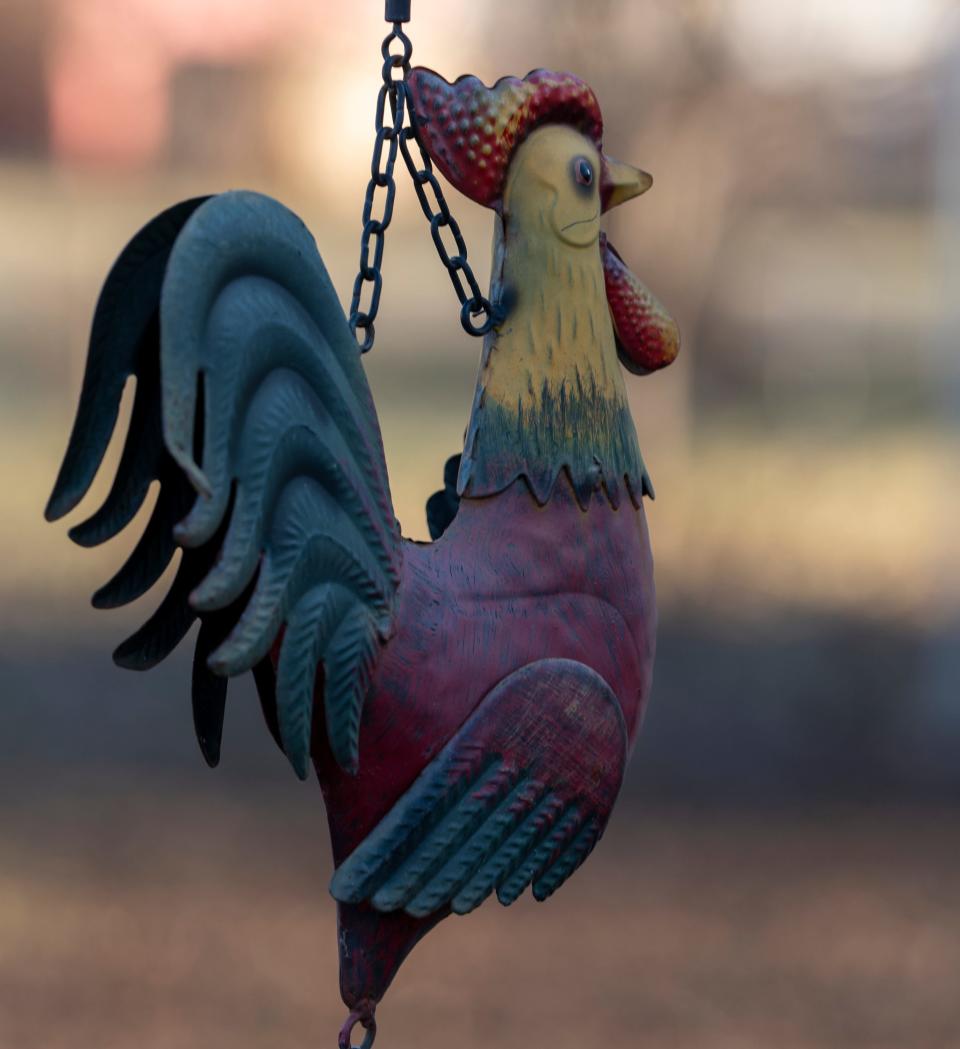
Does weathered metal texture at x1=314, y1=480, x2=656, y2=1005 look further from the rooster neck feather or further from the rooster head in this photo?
the rooster head

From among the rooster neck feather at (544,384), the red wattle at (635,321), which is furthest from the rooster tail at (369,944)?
the red wattle at (635,321)

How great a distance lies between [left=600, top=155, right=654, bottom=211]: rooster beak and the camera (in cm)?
109

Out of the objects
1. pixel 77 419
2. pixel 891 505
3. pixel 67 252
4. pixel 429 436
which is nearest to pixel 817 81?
pixel 891 505

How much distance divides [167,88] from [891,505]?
5.92 feet

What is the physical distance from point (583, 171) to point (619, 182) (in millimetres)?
60

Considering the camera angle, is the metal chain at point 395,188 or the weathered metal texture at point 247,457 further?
the metal chain at point 395,188

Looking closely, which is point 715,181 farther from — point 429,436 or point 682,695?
point 682,695

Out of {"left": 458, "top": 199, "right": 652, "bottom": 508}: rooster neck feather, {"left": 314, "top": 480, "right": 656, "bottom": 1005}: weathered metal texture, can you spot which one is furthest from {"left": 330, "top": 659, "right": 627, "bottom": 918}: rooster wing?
{"left": 458, "top": 199, "right": 652, "bottom": 508}: rooster neck feather

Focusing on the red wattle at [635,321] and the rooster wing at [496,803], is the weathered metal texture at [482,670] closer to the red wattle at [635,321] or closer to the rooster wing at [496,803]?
the rooster wing at [496,803]

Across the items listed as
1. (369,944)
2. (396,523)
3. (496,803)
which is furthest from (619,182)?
(369,944)

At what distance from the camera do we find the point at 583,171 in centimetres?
105

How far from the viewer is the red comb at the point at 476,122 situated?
3.32ft

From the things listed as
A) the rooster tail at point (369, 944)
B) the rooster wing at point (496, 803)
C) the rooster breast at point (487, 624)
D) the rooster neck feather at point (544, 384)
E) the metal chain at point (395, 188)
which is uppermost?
the metal chain at point (395, 188)

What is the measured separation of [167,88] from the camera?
316 centimetres
